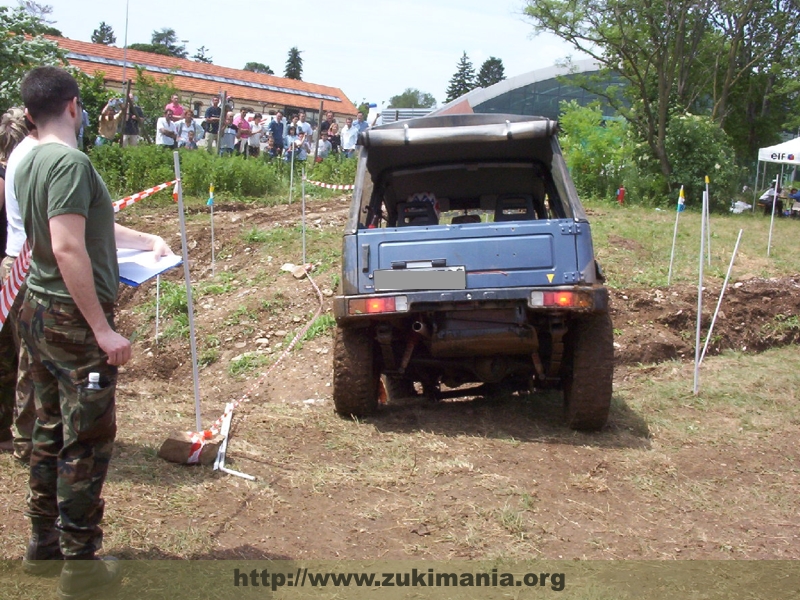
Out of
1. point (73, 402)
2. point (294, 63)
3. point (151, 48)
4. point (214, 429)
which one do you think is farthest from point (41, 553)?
point (294, 63)

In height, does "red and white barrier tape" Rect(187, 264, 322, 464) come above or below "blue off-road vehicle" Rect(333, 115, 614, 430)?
below

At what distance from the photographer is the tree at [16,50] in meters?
11.1

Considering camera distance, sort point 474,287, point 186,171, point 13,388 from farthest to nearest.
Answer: point 186,171 → point 474,287 → point 13,388

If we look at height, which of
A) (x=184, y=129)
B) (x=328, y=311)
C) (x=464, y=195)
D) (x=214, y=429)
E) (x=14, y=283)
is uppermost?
(x=184, y=129)

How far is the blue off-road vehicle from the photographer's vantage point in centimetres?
546

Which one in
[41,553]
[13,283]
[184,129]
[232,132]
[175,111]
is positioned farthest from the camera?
[232,132]

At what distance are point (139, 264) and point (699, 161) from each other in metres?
20.1

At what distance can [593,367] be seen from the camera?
219 inches

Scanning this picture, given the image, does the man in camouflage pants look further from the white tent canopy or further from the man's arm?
the white tent canopy

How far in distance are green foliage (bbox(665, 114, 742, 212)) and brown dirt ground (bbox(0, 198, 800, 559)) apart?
49.0 ft

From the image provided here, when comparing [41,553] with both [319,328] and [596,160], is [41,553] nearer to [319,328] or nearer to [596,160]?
[319,328]

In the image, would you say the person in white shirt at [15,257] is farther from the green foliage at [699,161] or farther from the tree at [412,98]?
the tree at [412,98]

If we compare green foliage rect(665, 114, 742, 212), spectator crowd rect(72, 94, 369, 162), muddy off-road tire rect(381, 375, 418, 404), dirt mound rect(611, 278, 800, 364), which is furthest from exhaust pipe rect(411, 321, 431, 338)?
green foliage rect(665, 114, 742, 212)

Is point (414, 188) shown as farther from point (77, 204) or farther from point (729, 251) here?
point (729, 251)
